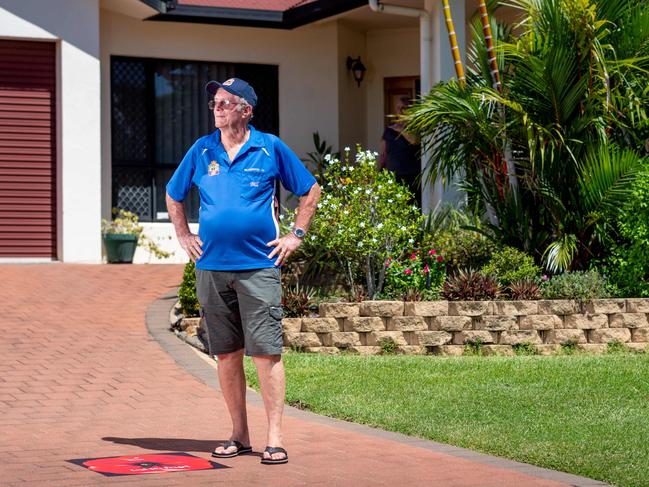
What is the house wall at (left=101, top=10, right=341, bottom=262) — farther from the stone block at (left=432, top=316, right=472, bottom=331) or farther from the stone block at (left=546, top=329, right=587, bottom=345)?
the stone block at (left=546, top=329, right=587, bottom=345)

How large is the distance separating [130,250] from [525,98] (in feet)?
21.7

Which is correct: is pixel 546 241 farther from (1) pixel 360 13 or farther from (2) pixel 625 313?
(1) pixel 360 13

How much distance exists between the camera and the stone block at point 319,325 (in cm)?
1039

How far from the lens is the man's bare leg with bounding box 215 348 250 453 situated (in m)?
6.43

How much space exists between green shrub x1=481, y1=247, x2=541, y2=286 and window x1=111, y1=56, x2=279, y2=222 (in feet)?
23.4

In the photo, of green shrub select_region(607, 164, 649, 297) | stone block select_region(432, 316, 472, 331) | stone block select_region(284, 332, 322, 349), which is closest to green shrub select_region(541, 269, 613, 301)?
green shrub select_region(607, 164, 649, 297)

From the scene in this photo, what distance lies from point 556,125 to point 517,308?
1.82m

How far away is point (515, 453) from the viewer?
6578 mm

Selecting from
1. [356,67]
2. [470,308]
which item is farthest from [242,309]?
[356,67]

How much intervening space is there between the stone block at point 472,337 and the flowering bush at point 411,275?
65 cm

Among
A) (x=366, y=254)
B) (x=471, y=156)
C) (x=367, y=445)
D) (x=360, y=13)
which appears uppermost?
(x=360, y=13)

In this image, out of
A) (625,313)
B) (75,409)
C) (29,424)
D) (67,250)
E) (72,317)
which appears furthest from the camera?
(67,250)

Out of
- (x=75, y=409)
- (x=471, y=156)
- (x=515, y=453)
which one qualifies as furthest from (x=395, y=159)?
(x=515, y=453)

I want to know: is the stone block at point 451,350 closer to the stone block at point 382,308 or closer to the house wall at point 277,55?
the stone block at point 382,308
